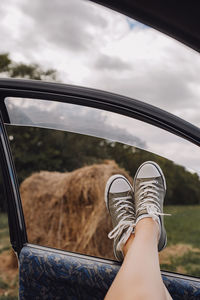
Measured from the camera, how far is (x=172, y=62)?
538 centimetres

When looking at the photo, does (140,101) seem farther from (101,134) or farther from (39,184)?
(39,184)

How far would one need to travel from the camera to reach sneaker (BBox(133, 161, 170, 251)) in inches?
41.9

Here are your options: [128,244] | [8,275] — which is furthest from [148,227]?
[8,275]

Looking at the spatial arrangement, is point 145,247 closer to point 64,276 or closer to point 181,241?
point 64,276

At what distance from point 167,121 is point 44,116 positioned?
0.35 m

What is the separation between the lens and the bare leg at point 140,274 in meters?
0.81

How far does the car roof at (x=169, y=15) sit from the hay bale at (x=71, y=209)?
2.42 m

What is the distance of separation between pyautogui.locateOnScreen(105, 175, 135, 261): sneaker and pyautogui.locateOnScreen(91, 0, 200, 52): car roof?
78cm

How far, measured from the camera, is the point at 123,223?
3.57ft

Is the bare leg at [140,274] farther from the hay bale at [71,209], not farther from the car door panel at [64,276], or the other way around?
the hay bale at [71,209]

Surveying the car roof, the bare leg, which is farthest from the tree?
the car roof

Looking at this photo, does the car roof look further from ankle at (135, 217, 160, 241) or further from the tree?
the tree

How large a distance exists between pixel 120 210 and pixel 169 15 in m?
0.86

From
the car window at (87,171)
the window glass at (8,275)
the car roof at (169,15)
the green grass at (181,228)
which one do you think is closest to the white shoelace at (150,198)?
the car window at (87,171)
